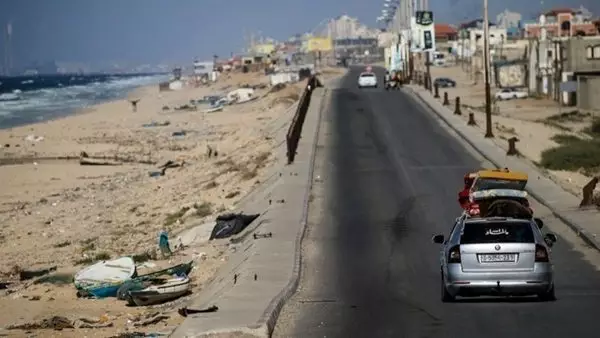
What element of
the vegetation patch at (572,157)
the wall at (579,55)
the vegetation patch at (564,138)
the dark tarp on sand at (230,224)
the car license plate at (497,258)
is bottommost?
the vegetation patch at (564,138)

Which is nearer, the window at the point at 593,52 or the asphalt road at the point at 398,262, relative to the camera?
the asphalt road at the point at 398,262

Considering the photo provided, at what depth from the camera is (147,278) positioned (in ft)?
77.1

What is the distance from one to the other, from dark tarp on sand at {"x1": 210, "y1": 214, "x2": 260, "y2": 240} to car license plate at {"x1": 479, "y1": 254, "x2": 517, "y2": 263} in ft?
40.0

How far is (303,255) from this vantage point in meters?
24.8

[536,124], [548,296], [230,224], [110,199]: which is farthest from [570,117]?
[548,296]

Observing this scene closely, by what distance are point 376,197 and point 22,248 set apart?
33.0 ft

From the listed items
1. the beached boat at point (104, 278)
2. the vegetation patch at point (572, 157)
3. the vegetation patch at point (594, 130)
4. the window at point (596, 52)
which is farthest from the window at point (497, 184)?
the window at point (596, 52)

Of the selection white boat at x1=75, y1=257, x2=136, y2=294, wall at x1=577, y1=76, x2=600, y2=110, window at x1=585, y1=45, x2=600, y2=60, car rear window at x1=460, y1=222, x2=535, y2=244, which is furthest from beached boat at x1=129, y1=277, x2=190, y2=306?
window at x1=585, y1=45, x2=600, y2=60

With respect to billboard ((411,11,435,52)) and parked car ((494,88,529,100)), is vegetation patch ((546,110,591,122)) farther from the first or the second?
parked car ((494,88,529,100))

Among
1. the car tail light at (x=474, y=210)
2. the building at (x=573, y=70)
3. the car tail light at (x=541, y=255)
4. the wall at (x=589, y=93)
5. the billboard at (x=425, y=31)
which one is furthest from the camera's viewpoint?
the billboard at (x=425, y=31)

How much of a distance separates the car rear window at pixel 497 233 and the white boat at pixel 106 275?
25.5ft

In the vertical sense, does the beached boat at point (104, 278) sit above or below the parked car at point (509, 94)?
above

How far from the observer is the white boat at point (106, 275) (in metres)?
23.6

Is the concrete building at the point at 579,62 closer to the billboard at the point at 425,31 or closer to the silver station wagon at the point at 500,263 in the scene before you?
the billboard at the point at 425,31
